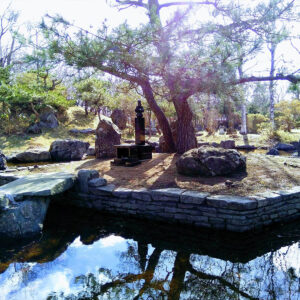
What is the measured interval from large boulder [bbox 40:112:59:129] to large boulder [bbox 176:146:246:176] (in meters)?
11.8

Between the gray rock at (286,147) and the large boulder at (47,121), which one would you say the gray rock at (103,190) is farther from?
the large boulder at (47,121)

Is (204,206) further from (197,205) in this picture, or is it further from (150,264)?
(150,264)

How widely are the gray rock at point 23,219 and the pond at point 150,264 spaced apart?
193 millimetres

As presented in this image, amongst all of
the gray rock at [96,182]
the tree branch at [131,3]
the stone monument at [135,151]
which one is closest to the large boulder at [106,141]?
the stone monument at [135,151]

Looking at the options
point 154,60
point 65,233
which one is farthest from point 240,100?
point 65,233

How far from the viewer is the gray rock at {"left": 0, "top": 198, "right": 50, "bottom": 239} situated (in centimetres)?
338

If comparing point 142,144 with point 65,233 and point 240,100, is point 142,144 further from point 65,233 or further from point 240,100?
point 65,233

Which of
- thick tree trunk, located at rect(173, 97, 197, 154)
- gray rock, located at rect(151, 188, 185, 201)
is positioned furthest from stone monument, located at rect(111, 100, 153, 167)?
gray rock, located at rect(151, 188, 185, 201)

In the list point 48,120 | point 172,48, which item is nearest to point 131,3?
point 172,48

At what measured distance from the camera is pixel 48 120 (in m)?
14.8

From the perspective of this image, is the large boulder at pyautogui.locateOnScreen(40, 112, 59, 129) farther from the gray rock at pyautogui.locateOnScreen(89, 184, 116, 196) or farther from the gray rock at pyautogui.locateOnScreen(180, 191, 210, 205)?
the gray rock at pyautogui.locateOnScreen(180, 191, 210, 205)

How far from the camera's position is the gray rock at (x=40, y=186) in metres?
3.64

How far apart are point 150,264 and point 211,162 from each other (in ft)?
7.34

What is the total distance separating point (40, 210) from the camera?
3.66 meters
